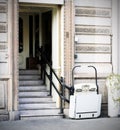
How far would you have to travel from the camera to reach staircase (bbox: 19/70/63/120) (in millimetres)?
11734

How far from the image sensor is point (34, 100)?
12391 mm

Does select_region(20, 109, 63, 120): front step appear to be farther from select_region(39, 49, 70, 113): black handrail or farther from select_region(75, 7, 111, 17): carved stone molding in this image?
select_region(75, 7, 111, 17): carved stone molding

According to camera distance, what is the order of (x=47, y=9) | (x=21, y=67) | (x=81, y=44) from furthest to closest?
(x=21, y=67) → (x=47, y=9) → (x=81, y=44)

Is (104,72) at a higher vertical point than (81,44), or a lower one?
lower

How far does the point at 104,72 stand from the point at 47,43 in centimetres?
247

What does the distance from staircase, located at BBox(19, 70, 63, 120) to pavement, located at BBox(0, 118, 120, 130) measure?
38 cm

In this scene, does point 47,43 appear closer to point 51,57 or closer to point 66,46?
point 51,57

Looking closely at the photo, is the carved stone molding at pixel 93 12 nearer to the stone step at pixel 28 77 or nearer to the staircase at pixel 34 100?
the staircase at pixel 34 100

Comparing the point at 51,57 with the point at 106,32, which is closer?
the point at 106,32

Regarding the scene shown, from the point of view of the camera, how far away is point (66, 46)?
12.0m

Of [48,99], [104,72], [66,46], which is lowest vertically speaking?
[48,99]

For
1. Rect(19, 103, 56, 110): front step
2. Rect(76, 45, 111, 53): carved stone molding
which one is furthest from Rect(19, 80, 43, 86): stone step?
Rect(76, 45, 111, 53): carved stone molding

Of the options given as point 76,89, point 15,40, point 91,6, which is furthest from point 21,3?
point 76,89

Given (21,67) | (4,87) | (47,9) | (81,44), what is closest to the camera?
(4,87)
